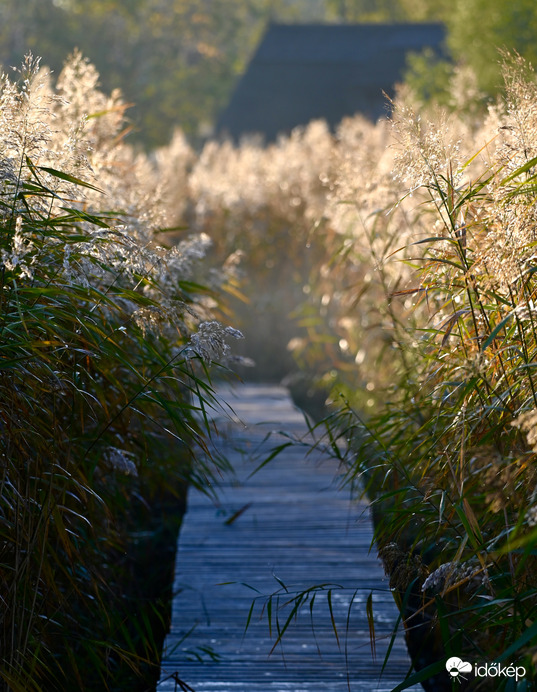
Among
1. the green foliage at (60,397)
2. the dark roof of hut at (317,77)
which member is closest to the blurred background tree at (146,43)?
the dark roof of hut at (317,77)

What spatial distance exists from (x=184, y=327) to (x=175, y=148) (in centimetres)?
652

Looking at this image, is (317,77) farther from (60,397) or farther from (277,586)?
(60,397)

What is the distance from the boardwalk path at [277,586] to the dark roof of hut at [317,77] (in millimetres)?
20423

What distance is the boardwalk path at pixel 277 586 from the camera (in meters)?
2.27

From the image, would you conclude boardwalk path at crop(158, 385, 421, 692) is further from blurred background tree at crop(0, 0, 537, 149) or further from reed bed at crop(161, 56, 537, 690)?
blurred background tree at crop(0, 0, 537, 149)

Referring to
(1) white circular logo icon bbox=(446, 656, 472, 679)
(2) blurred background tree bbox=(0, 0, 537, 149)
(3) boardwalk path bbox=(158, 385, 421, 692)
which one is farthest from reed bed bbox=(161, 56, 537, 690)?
(2) blurred background tree bbox=(0, 0, 537, 149)

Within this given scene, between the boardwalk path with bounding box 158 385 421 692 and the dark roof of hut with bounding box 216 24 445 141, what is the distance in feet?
67.0

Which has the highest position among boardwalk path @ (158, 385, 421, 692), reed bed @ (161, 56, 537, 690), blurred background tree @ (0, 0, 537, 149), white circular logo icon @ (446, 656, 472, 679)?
blurred background tree @ (0, 0, 537, 149)

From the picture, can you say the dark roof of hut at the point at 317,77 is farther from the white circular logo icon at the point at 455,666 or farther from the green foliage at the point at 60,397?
the white circular logo icon at the point at 455,666

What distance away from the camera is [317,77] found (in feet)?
79.2

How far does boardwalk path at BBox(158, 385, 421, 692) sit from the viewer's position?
2273 millimetres

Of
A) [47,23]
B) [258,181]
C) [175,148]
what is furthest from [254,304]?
[47,23]

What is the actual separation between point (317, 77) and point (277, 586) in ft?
76.1

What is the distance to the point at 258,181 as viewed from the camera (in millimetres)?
7160
